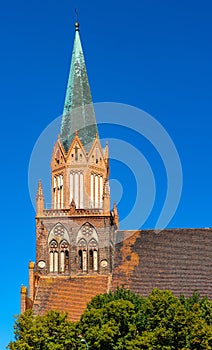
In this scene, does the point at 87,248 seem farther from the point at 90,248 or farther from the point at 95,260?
the point at 95,260

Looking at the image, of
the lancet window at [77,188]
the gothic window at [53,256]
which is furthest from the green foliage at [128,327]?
the lancet window at [77,188]

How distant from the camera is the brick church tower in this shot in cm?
8875

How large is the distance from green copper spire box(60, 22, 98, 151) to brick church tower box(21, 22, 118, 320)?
11 centimetres

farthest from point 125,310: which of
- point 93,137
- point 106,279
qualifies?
point 93,137

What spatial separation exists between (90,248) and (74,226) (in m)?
2.80

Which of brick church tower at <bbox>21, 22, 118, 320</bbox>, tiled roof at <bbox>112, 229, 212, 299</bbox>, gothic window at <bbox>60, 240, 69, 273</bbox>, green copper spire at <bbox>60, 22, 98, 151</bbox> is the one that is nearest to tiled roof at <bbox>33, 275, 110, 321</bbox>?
brick church tower at <bbox>21, 22, 118, 320</bbox>

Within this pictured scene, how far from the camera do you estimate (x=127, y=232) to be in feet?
309

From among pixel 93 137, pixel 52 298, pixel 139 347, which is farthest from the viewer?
pixel 93 137

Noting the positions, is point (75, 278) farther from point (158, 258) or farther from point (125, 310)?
point (125, 310)

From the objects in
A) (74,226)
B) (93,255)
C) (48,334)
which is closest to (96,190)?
(74,226)

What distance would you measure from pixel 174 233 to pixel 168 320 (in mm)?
20074

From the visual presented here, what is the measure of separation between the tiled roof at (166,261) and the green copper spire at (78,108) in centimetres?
1162

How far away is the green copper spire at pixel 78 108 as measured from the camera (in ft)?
315

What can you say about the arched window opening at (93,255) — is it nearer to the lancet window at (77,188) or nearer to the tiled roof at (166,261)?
the tiled roof at (166,261)
